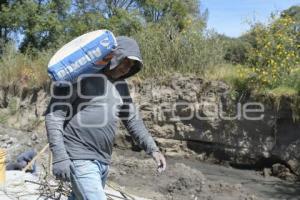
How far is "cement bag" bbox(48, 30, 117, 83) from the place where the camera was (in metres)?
2.89

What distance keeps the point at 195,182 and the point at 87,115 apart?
495 cm

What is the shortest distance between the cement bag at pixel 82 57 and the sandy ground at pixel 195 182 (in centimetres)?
442

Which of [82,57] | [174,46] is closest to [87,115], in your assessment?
[82,57]

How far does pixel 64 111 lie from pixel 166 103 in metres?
7.95

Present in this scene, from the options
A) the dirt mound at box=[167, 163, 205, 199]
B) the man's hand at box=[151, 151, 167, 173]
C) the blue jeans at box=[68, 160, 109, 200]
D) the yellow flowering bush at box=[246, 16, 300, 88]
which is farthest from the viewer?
the yellow flowering bush at box=[246, 16, 300, 88]

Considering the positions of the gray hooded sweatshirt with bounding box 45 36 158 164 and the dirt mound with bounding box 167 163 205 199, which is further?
the dirt mound with bounding box 167 163 205 199

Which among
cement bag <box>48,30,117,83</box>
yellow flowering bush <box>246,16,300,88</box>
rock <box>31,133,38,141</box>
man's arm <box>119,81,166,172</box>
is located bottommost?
rock <box>31,133,38,141</box>

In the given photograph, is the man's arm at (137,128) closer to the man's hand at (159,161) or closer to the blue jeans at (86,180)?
the man's hand at (159,161)

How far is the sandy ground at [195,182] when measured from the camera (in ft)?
24.3

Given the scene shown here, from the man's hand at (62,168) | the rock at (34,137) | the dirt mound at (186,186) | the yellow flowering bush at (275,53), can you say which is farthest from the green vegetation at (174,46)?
the man's hand at (62,168)

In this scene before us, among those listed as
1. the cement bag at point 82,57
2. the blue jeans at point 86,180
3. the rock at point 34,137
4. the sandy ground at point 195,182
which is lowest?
the sandy ground at point 195,182

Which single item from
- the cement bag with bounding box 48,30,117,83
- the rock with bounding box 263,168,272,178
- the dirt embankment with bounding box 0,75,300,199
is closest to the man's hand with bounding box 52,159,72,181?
the cement bag with bounding box 48,30,117,83

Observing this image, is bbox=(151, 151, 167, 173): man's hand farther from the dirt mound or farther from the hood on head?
the dirt mound

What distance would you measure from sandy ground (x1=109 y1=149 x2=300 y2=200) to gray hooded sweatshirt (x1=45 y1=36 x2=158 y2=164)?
13.7ft
